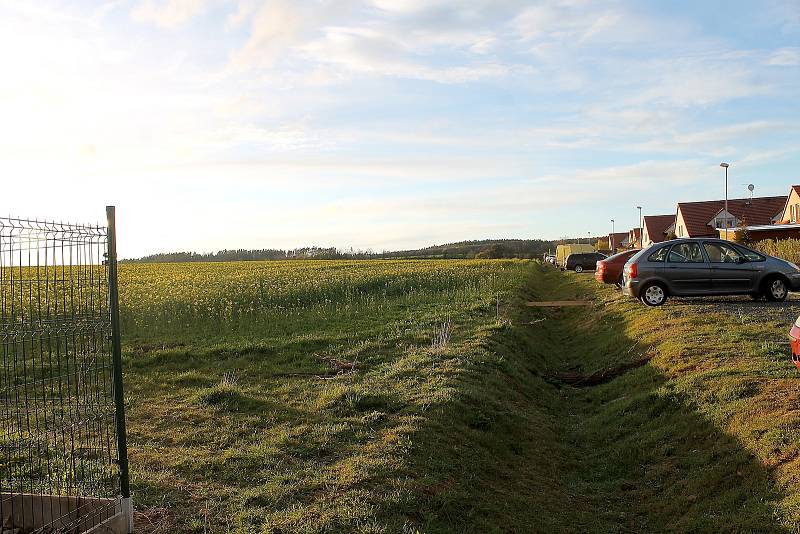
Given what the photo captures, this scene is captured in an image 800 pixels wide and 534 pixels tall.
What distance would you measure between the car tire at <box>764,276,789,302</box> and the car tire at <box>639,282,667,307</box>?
236 centimetres

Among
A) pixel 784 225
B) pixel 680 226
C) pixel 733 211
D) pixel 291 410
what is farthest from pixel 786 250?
pixel 680 226

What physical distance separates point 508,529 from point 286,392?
18.3 feet

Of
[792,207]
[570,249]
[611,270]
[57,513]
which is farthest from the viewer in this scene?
[570,249]

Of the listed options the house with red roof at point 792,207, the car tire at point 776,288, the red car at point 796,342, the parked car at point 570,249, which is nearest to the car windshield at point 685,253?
the car tire at point 776,288

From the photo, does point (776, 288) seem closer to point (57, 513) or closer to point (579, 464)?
point (579, 464)

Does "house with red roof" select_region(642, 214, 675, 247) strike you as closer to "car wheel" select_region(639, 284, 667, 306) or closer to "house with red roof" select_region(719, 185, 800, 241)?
"house with red roof" select_region(719, 185, 800, 241)

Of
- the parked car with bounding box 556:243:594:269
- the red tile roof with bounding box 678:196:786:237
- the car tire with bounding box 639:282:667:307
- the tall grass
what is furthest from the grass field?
the red tile roof with bounding box 678:196:786:237

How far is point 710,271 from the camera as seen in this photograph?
16.9 meters

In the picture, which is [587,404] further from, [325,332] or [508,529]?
[325,332]

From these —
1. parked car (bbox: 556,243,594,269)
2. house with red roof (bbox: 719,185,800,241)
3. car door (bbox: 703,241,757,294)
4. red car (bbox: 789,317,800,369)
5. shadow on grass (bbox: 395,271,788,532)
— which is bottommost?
shadow on grass (bbox: 395,271,788,532)

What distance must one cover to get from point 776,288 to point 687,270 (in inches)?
84.4

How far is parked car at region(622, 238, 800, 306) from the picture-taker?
16875 mm

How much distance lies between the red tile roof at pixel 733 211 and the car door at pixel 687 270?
152ft

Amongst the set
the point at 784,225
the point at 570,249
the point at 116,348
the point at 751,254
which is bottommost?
the point at 116,348
